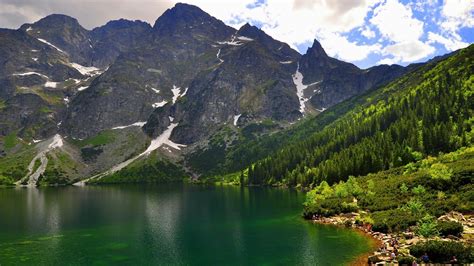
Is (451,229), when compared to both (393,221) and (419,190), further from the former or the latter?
(419,190)

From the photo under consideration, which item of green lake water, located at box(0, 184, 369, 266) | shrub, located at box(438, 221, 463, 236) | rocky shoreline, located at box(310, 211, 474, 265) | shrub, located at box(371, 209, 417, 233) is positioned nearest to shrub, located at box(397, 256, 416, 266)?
rocky shoreline, located at box(310, 211, 474, 265)

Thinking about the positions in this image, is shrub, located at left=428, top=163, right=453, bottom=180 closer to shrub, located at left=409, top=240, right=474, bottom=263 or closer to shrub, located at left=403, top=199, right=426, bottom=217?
shrub, located at left=403, top=199, right=426, bottom=217

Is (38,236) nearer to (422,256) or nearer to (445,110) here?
(422,256)

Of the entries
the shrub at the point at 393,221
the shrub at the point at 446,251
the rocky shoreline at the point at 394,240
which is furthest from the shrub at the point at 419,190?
the shrub at the point at 446,251

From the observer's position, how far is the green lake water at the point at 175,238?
214ft

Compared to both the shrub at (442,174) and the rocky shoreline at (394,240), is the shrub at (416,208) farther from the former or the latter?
the shrub at (442,174)

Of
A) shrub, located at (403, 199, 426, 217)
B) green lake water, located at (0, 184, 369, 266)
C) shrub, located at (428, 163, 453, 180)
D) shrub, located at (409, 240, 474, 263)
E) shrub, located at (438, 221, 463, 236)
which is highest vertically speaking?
shrub, located at (428, 163, 453, 180)

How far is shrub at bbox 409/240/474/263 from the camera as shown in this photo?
1940 inches

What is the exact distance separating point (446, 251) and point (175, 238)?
175 ft

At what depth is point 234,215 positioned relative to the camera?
116062 millimetres

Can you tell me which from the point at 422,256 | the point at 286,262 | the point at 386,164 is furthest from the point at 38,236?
the point at 386,164

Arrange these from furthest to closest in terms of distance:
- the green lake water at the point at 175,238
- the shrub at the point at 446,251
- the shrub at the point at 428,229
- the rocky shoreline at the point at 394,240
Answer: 1. the green lake water at the point at 175,238
2. the shrub at the point at 428,229
3. the rocky shoreline at the point at 394,240
4. the shrub at the point at 446,251

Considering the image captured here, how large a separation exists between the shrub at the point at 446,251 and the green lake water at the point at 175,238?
12.0 meters

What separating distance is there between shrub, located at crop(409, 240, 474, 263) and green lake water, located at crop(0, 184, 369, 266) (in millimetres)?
11961
